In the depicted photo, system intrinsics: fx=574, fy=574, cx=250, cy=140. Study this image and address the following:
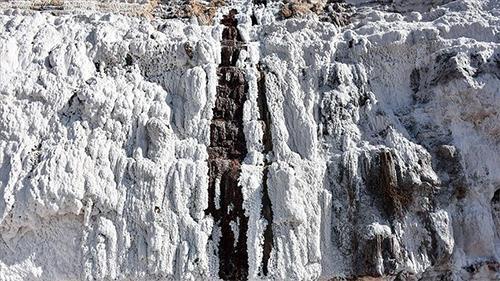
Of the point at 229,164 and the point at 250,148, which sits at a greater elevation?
the point at 250,148

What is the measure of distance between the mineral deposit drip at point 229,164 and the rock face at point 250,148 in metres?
0.01

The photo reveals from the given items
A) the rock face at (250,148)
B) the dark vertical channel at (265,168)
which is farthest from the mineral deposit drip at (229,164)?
the dark vertical channel at (265,168)

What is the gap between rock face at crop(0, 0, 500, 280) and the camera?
17.9 feet

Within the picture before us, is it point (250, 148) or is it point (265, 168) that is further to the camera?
point (250, 148)

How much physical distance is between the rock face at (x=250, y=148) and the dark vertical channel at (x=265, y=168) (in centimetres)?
2

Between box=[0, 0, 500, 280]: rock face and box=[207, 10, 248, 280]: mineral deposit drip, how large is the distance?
0.01 m

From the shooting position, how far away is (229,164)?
5828 millimetres

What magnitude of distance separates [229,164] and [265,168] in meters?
0.37

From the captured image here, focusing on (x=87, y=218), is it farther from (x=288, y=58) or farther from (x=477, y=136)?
(x=477, y=136)

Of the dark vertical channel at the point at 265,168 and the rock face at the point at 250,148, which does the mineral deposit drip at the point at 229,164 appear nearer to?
the rock face at the point at 250,148

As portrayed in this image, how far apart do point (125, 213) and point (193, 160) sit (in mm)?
851

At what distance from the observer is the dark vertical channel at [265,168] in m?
5.51

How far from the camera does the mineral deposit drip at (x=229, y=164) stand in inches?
218

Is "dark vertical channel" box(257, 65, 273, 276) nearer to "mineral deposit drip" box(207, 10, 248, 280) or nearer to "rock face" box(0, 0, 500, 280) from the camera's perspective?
"rock face" box(0, 0, 500, 280)
